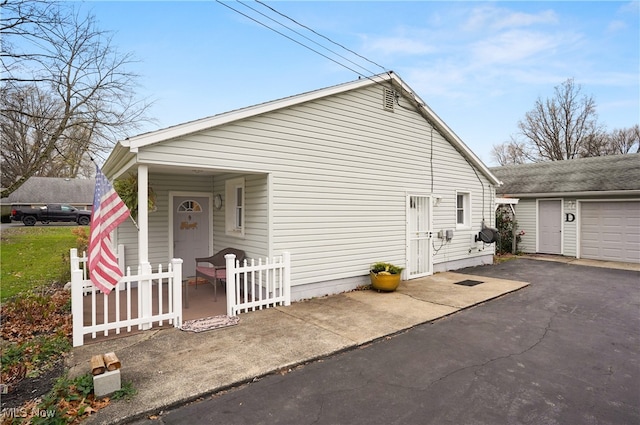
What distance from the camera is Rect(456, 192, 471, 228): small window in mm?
11195

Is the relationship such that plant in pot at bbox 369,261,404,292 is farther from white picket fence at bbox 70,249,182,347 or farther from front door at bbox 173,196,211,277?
front door at bbox 173,196,211,277

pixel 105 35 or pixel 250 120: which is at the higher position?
pixel 105 35

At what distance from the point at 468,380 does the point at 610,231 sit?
1251cm

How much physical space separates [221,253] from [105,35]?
13060mm

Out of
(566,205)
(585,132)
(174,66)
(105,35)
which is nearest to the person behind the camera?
(174,66)

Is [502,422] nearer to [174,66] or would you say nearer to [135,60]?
[174,66]

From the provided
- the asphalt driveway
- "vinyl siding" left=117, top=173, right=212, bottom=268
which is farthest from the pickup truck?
the asphalt driveway

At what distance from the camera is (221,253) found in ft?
24.9

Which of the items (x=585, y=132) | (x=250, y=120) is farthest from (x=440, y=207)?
(x=585, y=132)

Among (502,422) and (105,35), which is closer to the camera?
(502,422)

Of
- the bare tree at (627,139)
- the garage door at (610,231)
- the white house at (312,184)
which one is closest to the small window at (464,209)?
the white house at (312,184)

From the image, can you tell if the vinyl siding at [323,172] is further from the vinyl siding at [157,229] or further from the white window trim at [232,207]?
the vinyl siding at [157,229]

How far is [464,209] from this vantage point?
1127cm

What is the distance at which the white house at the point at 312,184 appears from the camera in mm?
5957
